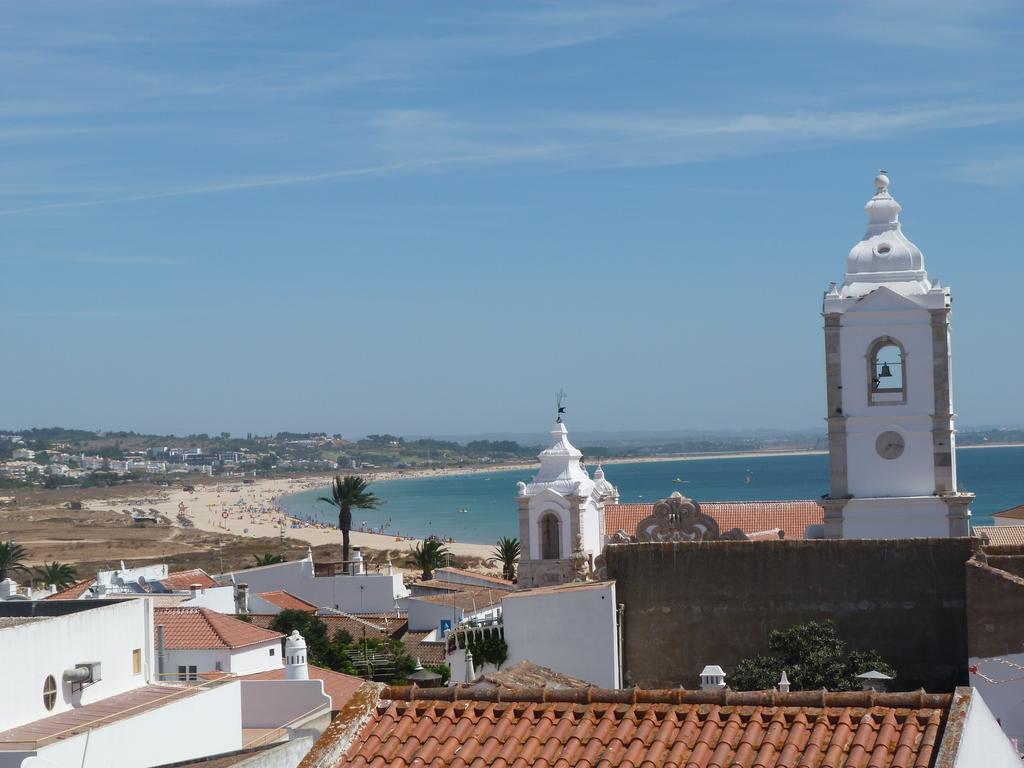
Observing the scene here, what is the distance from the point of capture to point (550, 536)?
1695 inches

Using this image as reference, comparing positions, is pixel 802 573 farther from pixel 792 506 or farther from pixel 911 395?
pixel 792 506

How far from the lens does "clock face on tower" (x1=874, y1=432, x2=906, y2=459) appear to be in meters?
33.2

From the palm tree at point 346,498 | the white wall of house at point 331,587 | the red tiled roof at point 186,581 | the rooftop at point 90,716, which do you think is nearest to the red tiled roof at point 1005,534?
the white wall of house at point 331,587

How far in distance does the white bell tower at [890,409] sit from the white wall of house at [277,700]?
44.7 feet

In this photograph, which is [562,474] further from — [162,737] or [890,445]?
[162,737]

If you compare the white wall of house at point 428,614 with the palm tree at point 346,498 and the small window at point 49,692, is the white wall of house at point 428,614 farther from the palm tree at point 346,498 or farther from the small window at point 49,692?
the palm tree at point 346,498

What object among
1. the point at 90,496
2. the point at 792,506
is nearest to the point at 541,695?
the point at 792,506

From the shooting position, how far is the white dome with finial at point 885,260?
3331 centimetres

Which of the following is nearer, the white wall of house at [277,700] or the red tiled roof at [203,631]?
the white wall of house at [277,700]

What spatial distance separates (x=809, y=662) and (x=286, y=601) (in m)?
23.2

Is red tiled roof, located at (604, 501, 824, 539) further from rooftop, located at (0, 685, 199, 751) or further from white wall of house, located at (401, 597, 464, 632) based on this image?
rooftop, located at (0, 685, 199, 751)

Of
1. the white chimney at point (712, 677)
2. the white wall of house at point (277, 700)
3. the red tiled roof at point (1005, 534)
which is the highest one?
the white chimney at point (712, 677)

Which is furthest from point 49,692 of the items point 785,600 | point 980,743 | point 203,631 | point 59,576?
point 59,576

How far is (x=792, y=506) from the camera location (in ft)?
161
